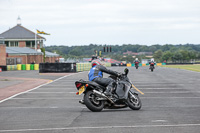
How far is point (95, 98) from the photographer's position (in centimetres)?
1142

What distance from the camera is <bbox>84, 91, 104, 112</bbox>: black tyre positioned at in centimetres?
1130

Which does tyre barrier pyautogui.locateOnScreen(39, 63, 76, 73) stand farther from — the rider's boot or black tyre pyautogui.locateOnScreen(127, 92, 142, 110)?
the rider's boot

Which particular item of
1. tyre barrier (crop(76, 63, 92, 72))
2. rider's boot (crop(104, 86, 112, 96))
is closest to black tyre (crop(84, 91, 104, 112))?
rider's boot (crop(104, 86, 112, 96))

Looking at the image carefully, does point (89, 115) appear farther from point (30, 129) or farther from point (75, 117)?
point (30, 129)

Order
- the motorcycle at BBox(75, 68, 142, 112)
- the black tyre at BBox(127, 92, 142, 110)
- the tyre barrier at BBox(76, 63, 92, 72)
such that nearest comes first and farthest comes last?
the motorcycle at BBox(75, 68, 142, 112) → the black tyre at BBox(127, 92, 142, 110) → the tyre barrier at BBox(76, 63, 92, 72)

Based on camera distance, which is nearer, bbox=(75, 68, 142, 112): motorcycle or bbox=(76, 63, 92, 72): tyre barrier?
bbox=(75, 68, 142, 112): motorcycle

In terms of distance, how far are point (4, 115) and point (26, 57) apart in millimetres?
72933

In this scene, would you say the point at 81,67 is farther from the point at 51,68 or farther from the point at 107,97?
the point at 107,97

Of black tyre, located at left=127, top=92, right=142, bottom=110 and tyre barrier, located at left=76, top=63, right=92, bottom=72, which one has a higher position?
black tyre, located at left=127, top=92, right=142, bottom=110

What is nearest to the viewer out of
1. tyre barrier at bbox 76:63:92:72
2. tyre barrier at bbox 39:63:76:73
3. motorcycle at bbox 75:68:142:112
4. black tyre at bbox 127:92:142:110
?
motorcycle at bbox 75:68:142:112

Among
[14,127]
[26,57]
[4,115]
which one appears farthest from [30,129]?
[26,57]

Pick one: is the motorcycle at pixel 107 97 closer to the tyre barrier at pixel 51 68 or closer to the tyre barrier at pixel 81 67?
the tyre barrier at pixel 51 68

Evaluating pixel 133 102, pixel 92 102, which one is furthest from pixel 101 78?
pixel 133 102

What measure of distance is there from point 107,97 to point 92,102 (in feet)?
1.52
